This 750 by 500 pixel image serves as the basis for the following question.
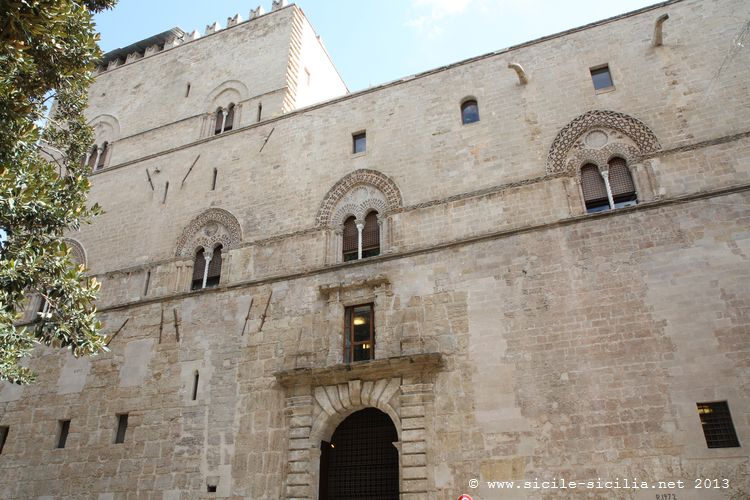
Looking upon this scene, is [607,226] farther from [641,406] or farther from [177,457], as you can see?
[177,457]

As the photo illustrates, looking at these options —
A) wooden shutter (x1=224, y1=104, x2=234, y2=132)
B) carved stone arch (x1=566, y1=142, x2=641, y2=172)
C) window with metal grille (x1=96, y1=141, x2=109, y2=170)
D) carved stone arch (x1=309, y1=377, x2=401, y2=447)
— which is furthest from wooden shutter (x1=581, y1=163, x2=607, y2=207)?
window with metal grille (x1=96, y1=141, x2=109, y2=170)

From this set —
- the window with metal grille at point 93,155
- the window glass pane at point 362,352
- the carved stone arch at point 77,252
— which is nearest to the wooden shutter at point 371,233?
the window glass pane at point 362,352

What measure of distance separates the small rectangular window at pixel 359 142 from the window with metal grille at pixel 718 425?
337 inches

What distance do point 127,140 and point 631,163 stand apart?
1487 centimetres

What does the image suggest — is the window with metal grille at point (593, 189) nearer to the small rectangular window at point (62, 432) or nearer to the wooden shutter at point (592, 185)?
the wooden shutter at point (592, 185)

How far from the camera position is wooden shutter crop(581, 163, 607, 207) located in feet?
34.5

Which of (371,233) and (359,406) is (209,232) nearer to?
(371,233)

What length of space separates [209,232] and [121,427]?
192 inches

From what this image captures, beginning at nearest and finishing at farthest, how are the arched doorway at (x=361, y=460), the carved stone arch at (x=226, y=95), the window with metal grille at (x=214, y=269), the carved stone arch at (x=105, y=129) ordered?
the arched doorway at (x=361, y=460) → the window with metal grille at (x=214, y=269) → the carved stone arch at (x=226, y=95) → the carved stone arch at (x=105, y=129)

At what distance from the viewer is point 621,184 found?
10.4 meters

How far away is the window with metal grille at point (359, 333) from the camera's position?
429 inches

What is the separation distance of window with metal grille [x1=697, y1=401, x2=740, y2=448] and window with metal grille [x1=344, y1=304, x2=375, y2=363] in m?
5.52

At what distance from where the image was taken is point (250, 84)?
17.4m

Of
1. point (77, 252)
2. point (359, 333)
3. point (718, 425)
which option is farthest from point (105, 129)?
point (718, 425)
